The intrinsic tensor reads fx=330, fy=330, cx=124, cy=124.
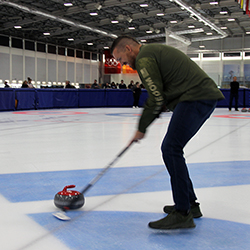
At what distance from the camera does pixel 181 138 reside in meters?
2.24

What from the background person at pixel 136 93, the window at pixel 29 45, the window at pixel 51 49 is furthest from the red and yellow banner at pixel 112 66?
the background person at pixel 136 93

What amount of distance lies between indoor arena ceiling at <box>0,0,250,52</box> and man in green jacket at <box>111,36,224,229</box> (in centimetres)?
1748

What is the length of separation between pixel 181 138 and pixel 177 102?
26cm

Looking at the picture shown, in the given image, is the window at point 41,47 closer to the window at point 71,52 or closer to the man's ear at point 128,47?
the window at point 71,52

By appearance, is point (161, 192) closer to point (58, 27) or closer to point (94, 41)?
point (58, 27)

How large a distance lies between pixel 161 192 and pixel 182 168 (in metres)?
0.90

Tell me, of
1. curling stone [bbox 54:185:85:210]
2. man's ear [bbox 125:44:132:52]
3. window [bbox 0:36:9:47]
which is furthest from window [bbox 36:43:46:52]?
man's ear [bbox 125:44:132:52]

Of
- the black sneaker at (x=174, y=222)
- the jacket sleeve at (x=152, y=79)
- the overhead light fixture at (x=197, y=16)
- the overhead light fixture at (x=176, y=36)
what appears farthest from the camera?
the overhead light fixture at (x=197, y=16)

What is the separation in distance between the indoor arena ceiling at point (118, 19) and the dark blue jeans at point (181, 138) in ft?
57.6

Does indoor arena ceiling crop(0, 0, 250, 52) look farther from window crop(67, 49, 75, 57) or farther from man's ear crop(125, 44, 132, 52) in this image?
man's ear crop(125, 44, 132, 52)

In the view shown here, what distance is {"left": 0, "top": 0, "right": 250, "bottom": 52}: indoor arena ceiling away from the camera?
77.3 ft

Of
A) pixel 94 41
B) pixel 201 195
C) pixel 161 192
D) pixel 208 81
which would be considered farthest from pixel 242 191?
pixel 94 41

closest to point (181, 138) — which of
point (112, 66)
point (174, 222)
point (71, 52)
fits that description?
point (174, 222)

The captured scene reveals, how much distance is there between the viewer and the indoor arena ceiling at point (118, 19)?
77.3ft
